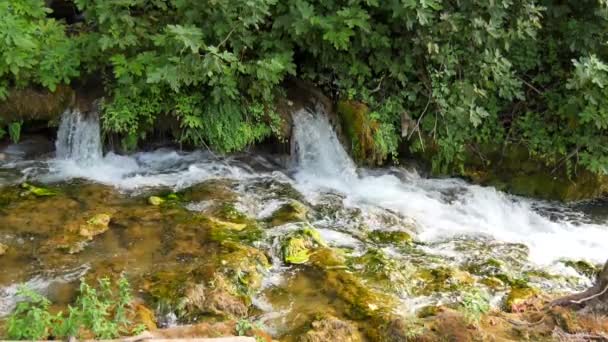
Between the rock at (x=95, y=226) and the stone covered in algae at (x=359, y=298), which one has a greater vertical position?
the rock at (x=95, y=226)

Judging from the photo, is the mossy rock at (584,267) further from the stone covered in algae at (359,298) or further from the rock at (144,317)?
the rock at (144,317)

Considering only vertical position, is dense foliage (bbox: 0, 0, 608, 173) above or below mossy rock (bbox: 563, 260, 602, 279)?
above

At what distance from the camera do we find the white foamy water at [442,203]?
5984 mm

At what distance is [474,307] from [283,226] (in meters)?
2.18

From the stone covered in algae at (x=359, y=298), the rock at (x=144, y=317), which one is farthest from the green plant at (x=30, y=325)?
the stone covered in algae at (x=359, y=298)

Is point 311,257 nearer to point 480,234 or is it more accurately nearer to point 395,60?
point 480,234

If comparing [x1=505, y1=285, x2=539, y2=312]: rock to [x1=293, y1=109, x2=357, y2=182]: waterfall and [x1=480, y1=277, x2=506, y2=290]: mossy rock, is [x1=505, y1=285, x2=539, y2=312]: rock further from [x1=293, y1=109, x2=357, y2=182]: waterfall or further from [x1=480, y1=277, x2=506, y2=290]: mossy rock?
[x1=293, y1=109, x2=357, y2=182]: waterfall

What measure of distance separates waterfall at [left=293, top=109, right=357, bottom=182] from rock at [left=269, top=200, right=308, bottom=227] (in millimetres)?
1018

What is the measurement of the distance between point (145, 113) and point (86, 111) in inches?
34.1

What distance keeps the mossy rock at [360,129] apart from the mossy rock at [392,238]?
1.56 metres

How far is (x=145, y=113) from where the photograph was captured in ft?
21.0

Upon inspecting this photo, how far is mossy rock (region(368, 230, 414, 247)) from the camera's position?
558 cm

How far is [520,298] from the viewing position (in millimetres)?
4598

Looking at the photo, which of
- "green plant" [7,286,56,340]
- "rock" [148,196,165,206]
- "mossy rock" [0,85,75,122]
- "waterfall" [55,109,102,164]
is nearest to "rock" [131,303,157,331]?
"green plant" [7,286,56,340]
